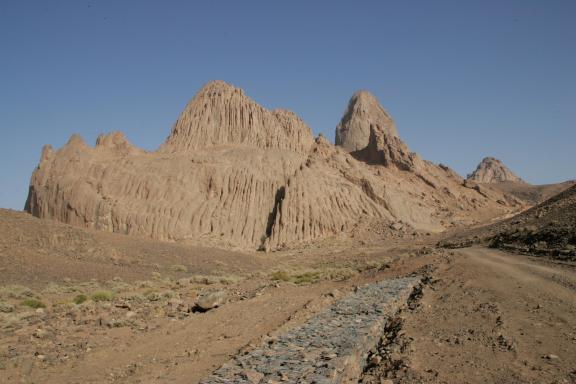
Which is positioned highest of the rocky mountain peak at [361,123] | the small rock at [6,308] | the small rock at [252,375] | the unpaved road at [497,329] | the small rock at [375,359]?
the rocky mountain peak at [361,123]

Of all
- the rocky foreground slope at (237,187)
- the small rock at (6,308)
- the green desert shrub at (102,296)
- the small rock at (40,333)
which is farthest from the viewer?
the rocky foreground slope at (237,187)

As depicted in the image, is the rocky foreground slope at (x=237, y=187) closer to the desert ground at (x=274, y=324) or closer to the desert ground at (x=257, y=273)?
the desert ground at (x=257, y=273)

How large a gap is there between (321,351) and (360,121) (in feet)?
341

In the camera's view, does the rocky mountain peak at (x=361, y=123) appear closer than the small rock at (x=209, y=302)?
No

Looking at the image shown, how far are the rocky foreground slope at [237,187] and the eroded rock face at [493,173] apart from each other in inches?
2724

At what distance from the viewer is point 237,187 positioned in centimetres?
5856

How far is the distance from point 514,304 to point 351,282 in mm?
10459

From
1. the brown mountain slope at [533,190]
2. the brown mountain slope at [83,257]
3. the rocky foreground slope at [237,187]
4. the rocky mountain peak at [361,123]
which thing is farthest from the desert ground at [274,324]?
the brown mountain slope at [533,190]

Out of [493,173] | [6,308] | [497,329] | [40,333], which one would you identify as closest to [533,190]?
[493,173]

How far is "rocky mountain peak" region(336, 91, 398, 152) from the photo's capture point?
356ft

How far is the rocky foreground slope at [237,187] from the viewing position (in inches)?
2015

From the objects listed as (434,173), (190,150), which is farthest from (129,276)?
(434,173)

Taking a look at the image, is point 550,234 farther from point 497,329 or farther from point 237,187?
point 237,187

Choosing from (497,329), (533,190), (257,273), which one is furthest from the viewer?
(533,190)
